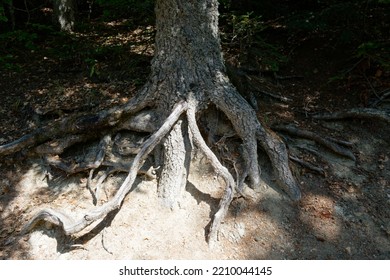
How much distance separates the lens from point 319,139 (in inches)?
229

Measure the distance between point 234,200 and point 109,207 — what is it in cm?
179

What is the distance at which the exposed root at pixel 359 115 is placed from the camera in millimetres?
6105

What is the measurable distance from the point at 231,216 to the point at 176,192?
891 millimetres

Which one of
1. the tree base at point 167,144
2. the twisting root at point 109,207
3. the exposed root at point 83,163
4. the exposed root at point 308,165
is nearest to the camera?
the twisting root at point 109,207

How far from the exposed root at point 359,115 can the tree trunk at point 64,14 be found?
26.2 feet

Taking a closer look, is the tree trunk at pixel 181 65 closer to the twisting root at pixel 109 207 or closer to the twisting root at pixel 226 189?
the twisting root at pixel 109 207

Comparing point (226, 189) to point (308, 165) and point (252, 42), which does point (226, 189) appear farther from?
point (252, 42)

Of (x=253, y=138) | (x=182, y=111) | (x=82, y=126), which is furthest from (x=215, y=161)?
(x=82, y=126)

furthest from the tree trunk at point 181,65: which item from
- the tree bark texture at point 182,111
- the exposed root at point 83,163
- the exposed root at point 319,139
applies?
the exposed root at point 319,139

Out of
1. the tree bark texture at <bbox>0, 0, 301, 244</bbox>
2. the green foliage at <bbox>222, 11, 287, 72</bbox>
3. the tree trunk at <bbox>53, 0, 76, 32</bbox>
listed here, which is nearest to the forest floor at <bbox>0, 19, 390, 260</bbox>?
the tree bark texture at <bbox>0, 0, 301, 244</bbox>

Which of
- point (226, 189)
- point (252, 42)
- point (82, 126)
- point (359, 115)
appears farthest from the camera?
point (252, 42)

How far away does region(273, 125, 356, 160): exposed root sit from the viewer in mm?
5676

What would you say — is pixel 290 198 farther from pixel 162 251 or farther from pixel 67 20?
pixel 67 20

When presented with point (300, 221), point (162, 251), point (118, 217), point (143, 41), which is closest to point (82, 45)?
point (143, 41)
